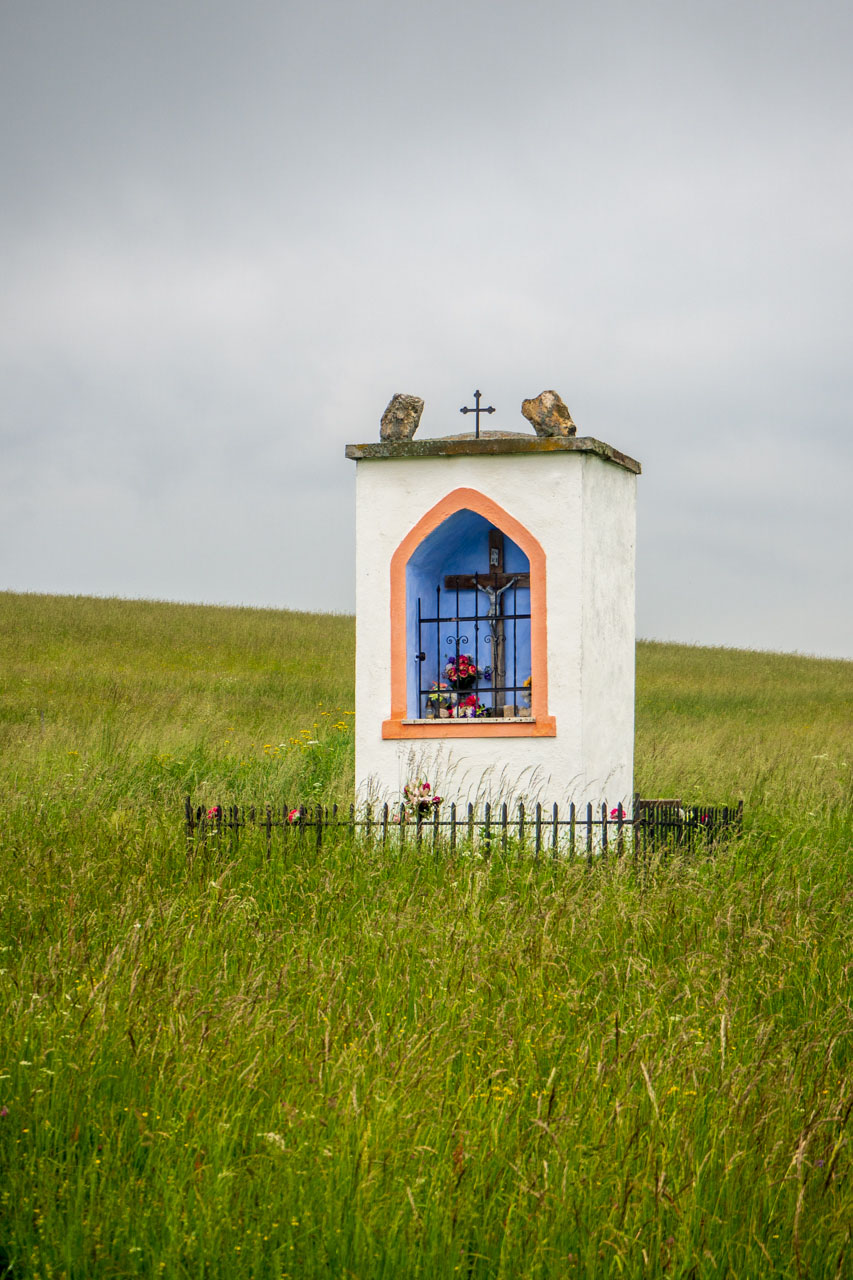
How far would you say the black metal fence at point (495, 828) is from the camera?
28.2 ft

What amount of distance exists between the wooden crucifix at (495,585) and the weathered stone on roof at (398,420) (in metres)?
1.26

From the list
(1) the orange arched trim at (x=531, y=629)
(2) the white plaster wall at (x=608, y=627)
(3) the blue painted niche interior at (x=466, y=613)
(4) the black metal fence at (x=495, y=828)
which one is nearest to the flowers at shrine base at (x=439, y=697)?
(3) the blue painted niche interior at (x=466, y=613)

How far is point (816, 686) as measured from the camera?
2777 centimetres

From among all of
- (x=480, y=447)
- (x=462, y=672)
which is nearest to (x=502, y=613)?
(x=462, y=672)

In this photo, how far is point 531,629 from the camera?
9688mm

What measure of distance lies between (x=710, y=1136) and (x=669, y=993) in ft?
5.25

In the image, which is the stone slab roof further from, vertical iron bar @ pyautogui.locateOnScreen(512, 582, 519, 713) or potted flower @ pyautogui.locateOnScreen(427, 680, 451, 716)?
potted flower @ pyautogui.locateOnScreen(427, 680, 451, 716)

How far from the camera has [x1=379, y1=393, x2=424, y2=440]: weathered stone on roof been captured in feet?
33.0

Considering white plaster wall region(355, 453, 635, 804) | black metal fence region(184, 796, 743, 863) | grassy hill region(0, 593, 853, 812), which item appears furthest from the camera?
grassy hill region(0, 593, 853, 812)

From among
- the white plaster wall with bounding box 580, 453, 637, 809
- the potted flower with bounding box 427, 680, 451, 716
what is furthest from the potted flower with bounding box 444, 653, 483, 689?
the white plaster wall with bounding box 580, 453, 637, 809

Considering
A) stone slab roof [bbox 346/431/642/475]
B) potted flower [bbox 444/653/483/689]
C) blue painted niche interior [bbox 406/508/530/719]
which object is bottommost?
potted flower [bbox 444/653/483/689]

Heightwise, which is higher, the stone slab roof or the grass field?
the stone slab roof

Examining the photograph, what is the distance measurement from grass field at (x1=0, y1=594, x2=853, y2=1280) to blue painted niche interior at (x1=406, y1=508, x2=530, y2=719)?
258 cm

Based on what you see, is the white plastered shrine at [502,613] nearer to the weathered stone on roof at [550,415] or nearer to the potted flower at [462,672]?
the potted flower at [462,672]
